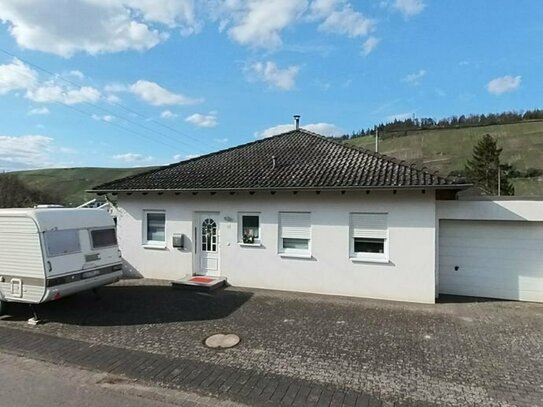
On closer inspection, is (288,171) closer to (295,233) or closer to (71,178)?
(295,233)

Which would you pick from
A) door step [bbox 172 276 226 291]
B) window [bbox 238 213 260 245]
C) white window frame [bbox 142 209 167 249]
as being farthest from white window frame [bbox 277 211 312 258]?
white window frame [bbox 142 209 167 249]

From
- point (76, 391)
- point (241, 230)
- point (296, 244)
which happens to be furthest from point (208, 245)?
point (76, 391)

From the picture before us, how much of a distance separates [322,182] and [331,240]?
1.65 m

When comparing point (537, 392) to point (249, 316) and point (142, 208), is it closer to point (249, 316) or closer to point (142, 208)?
point (249, 316)

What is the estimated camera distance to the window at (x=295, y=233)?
1129 cm

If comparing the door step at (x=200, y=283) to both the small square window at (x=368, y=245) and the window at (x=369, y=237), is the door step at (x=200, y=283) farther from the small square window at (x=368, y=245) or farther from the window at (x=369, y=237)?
the small square window at (x=368, y=245)

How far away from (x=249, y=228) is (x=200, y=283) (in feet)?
7.18

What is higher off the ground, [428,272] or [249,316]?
[428,272]

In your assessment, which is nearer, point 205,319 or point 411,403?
point 411,403

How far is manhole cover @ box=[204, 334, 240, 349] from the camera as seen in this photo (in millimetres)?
6891

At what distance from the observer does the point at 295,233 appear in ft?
37.4

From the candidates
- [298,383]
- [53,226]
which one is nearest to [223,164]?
[53,226]

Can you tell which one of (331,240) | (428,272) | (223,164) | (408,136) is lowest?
(428,272)

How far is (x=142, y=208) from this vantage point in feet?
43.8
